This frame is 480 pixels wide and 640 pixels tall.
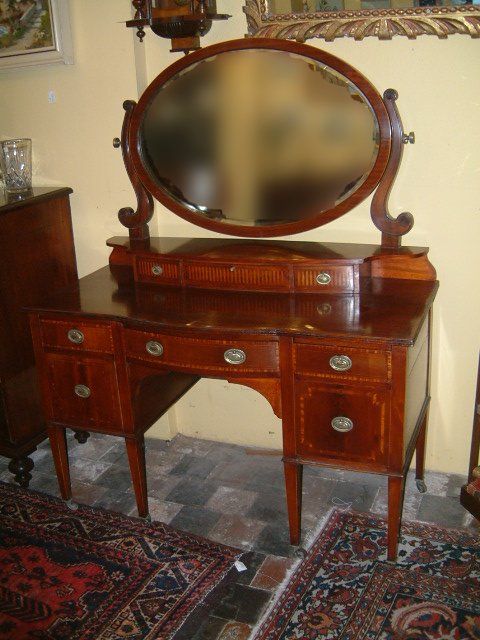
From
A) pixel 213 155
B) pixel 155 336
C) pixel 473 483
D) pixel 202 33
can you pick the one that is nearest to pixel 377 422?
pixel 473 483

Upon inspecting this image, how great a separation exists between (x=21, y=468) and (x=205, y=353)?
3.54ft

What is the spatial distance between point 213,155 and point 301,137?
33 cm

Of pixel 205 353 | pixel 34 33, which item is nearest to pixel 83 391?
pixel 205 353

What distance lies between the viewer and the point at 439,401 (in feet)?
8.45

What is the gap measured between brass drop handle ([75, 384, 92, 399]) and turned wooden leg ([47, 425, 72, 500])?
21 cm

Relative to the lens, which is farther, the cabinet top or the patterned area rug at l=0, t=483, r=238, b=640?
the cabinet top

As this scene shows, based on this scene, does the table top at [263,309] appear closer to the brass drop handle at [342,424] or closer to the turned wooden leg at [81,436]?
the brass drop handle at [342,424]

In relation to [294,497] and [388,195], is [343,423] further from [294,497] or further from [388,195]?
[388,195]

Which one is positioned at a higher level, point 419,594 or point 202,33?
point 202,33

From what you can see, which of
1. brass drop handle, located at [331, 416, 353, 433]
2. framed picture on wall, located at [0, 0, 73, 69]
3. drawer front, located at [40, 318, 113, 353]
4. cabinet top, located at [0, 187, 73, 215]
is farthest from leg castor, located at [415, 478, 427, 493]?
framed picture on wall, located at [0, 0, 73, 69]

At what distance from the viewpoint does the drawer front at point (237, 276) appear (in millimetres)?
2268

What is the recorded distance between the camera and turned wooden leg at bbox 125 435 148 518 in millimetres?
2354

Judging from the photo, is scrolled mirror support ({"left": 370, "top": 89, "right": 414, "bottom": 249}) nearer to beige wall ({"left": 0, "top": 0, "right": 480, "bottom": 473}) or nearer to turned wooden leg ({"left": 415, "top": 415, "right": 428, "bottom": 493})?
beige wall ({"left": 0, "top": 0, "right": 480, "bottom": 473})

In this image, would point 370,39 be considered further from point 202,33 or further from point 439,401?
point 439,401
